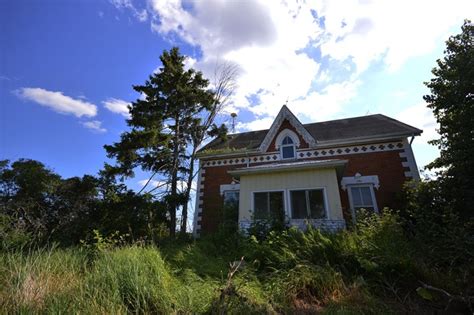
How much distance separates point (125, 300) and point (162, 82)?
559 inches

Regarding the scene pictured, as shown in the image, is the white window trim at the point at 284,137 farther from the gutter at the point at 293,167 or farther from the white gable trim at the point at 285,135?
the gutter at the point at 293,167

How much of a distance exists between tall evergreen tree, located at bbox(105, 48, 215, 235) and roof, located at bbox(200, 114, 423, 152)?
2.66 meters

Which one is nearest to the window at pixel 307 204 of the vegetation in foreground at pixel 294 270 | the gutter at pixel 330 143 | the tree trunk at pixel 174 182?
the vegetation in foreground at pixel 294 270

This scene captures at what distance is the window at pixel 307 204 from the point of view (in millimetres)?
9727

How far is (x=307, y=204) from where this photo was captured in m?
9.93

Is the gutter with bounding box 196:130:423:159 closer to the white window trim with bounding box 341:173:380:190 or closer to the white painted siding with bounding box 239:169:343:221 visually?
the white window trim with bounding box 341:173:380:190

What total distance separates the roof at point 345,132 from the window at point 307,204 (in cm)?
496

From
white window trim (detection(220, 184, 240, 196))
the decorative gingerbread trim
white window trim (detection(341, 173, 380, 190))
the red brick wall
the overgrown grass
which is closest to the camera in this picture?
the overgrown grass

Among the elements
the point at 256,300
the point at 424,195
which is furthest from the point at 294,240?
the point at 424,195

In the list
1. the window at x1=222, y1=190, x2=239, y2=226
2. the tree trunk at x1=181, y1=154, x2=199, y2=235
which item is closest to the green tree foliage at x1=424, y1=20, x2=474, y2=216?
the window at x1=222, y1=190, x2=239, y2=226

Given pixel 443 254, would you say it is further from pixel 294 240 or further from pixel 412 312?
pixel 294 240

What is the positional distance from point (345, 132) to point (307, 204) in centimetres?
694

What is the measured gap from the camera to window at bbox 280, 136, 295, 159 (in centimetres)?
Answer: 1448

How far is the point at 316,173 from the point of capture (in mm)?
10094
